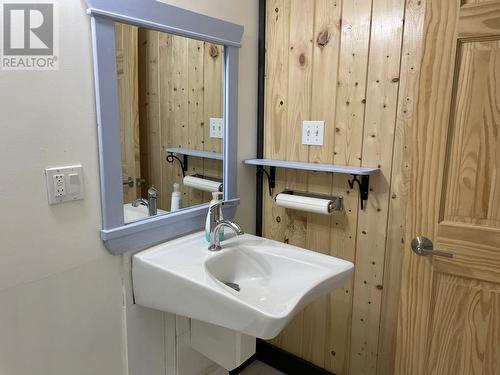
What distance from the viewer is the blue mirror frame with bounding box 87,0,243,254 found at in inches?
46.5

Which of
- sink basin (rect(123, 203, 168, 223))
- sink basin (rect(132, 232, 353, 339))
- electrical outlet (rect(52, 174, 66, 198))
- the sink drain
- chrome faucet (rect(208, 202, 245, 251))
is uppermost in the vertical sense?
electrical outlet (rect(52, 174, 66, 198))

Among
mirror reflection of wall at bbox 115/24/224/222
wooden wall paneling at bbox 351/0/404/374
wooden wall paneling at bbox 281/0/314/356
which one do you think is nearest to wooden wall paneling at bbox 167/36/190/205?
mirror reflection of wall at bbox 115/24/224/222

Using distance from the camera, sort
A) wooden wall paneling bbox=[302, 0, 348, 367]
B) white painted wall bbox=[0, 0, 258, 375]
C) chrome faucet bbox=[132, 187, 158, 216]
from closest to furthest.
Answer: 1. white painted wall bbox=[0, 0, 258, 375]
2. chrome faucet bbox=[132, 187, 158, 216]
3. wooden wall paneling bbox=[302, 0, 348, 367]

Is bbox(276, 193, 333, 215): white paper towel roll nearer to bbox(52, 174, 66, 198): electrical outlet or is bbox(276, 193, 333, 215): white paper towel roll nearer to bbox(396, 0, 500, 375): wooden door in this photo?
bbox(396, 0, 500, 375): wooden door

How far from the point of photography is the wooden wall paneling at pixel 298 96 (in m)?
1.72

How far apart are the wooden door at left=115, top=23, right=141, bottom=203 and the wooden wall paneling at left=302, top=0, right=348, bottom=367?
2.72 feet

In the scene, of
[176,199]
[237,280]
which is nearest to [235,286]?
[237,280]

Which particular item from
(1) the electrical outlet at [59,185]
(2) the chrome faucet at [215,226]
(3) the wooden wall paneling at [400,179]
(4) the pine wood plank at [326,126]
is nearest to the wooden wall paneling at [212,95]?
(2) the chrome faucet at [215,226]

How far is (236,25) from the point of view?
5.41 feet

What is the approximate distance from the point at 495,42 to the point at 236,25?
1.02 m

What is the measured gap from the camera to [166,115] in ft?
4.98

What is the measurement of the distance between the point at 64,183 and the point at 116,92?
354 mm

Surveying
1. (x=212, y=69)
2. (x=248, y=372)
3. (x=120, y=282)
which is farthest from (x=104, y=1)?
(x=248, y=372)

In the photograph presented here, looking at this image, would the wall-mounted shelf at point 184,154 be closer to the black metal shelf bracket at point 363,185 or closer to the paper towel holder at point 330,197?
the paper towel holder at point 330,197
